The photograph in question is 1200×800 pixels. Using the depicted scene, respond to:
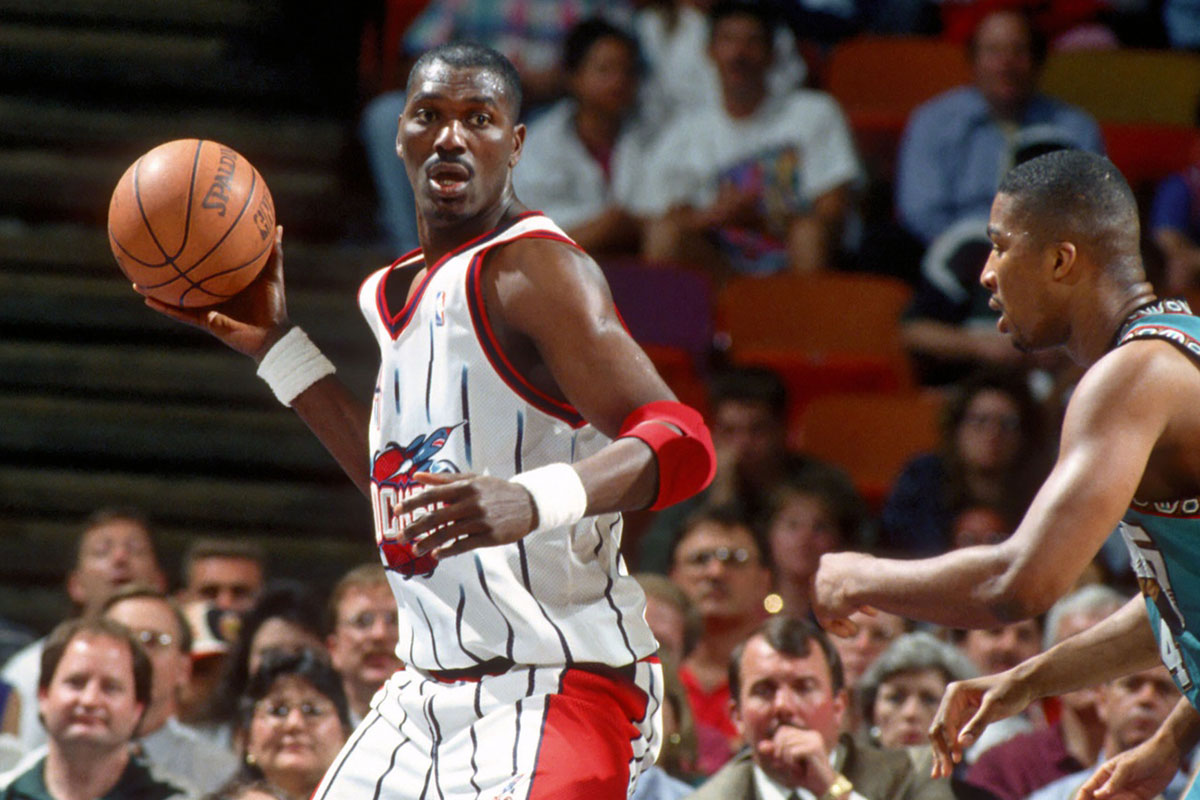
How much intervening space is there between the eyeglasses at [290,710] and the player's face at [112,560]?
1932mm

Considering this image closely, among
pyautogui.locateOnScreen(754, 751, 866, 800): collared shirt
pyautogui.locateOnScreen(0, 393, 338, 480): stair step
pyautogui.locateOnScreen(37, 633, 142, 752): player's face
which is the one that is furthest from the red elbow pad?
pyautogui.locateOnScreen(0, 393, 338, 480): stair step

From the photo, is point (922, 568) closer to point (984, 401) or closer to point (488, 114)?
point (488, 114)

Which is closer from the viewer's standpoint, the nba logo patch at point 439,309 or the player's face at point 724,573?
the nba logo patch at point 439,309

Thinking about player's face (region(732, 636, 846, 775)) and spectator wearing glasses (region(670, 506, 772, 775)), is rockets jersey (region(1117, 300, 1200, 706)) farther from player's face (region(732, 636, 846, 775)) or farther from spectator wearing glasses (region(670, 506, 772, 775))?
spectator wearing glasses (region(670, 506, 772, 775))

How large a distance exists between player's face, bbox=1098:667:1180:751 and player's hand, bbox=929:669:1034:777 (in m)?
1.98

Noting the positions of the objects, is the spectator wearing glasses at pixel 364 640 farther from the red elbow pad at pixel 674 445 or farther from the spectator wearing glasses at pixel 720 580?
the red elbow pad at pixel 674 445

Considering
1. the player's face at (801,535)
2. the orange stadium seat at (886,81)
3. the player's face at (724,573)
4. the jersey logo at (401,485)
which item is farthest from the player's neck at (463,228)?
the orange stadium seat at (886,81)

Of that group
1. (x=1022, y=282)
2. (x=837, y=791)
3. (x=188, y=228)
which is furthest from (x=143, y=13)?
(x=1022, y=282)

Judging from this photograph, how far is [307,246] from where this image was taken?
29.3ft

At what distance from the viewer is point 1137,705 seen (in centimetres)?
512

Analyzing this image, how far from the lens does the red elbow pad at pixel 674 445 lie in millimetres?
2936

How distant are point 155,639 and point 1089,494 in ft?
13.8

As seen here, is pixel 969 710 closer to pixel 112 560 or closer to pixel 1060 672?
pixel 1060 672

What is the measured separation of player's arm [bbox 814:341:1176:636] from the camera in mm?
2689
